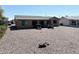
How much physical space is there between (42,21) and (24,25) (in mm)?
5239

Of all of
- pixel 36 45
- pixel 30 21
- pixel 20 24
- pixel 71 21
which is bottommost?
pixel 71 21

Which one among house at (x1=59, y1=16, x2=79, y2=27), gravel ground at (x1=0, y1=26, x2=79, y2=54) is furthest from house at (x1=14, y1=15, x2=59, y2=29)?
gravel ground at (x1=0, y1=26, x2=79, y2=54)

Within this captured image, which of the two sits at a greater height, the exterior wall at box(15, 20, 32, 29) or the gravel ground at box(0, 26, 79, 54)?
the gravel ground at box(0, 26, 79, 54)

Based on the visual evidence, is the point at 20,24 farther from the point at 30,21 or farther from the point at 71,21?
the point at 71,21

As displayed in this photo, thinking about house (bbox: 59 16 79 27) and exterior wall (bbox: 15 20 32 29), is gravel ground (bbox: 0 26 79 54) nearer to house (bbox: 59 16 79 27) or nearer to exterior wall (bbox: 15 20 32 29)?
exterior wall (bbox: 15 20 32 29)

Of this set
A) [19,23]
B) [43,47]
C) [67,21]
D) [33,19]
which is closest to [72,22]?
[67,21]

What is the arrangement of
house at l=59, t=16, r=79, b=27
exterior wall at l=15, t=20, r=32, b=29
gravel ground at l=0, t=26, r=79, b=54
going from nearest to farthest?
gravel ground at l=0, t=26, r=79, b=54 → exterior wall at l=15, t=20, r=32, b=29 → house at l=59, t=16, r=79, b=27

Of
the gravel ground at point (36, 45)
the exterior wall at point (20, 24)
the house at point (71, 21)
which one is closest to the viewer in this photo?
the gravel ground at point (36, 45)

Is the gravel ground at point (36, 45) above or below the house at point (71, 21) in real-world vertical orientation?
above

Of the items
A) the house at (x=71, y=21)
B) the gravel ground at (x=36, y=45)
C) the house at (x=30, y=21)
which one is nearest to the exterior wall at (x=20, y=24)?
the house at (x=30, y=21)

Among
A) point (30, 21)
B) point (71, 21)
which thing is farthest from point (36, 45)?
point (71, 21)

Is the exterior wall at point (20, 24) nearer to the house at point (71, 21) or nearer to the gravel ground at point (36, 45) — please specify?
the house at point (71, 21)
